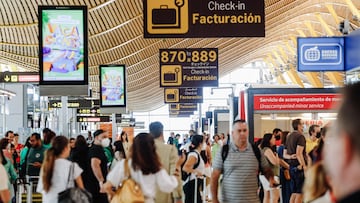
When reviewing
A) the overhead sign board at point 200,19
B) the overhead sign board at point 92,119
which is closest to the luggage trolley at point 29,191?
the overhead sign board at point 200,19

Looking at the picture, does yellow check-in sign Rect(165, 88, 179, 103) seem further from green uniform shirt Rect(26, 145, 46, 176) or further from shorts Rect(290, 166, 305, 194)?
green uniform shirt Rect(26, 145, 46, 176)

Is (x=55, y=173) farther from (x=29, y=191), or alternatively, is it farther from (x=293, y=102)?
(x=293, y=102)

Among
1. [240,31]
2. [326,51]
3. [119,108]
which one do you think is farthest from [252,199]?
[119,108]

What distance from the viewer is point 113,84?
21047 millimetres

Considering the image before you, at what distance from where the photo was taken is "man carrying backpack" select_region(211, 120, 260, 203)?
267 inches

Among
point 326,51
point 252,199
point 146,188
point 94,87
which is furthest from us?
point 94,87

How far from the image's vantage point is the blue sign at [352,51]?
1464 cm

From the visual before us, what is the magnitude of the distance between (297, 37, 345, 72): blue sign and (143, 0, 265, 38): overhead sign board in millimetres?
6252

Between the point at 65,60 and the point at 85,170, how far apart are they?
190 centimetres

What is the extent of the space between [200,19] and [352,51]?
6.09m

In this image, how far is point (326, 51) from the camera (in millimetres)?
16766

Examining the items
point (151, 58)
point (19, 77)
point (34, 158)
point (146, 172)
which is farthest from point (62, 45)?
point (151, 58)

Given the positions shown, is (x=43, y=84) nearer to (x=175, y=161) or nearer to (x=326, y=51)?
(x=175, y=161)

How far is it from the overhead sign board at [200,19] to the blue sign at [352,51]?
4.43m
